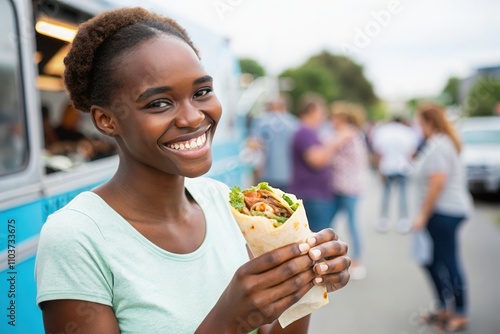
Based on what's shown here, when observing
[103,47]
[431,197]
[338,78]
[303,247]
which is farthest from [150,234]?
[338,78]

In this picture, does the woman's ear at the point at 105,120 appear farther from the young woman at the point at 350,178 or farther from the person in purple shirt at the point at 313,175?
the young woman at the point at 350,178

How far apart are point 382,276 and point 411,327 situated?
1.56 metres

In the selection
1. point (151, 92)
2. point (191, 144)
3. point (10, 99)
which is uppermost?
point (151, 92)

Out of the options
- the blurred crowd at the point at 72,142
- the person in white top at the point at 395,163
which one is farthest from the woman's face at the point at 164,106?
the person in white top at the point at 395,163

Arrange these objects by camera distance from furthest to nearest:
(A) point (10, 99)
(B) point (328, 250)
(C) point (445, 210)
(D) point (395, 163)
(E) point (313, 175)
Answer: (D) point (395, 163) → (E) point (313, 175) → (C) point (445, 210) → (A) point (10, 99) → (B) point (328, 250)

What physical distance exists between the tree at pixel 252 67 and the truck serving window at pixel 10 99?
66.7 metres

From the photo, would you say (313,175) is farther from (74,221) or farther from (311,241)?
(74,221)

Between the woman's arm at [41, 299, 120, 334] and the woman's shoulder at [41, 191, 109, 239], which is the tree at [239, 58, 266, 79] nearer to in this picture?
the woman's shoulder at [41, 191, 109, 239]

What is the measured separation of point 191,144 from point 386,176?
8128mm

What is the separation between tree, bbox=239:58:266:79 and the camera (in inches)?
2804

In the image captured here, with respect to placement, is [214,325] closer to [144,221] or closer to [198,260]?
[198,260]

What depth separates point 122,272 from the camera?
1.38 metres

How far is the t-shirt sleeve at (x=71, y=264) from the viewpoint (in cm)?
129

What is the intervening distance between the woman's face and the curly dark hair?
0.04 meters
